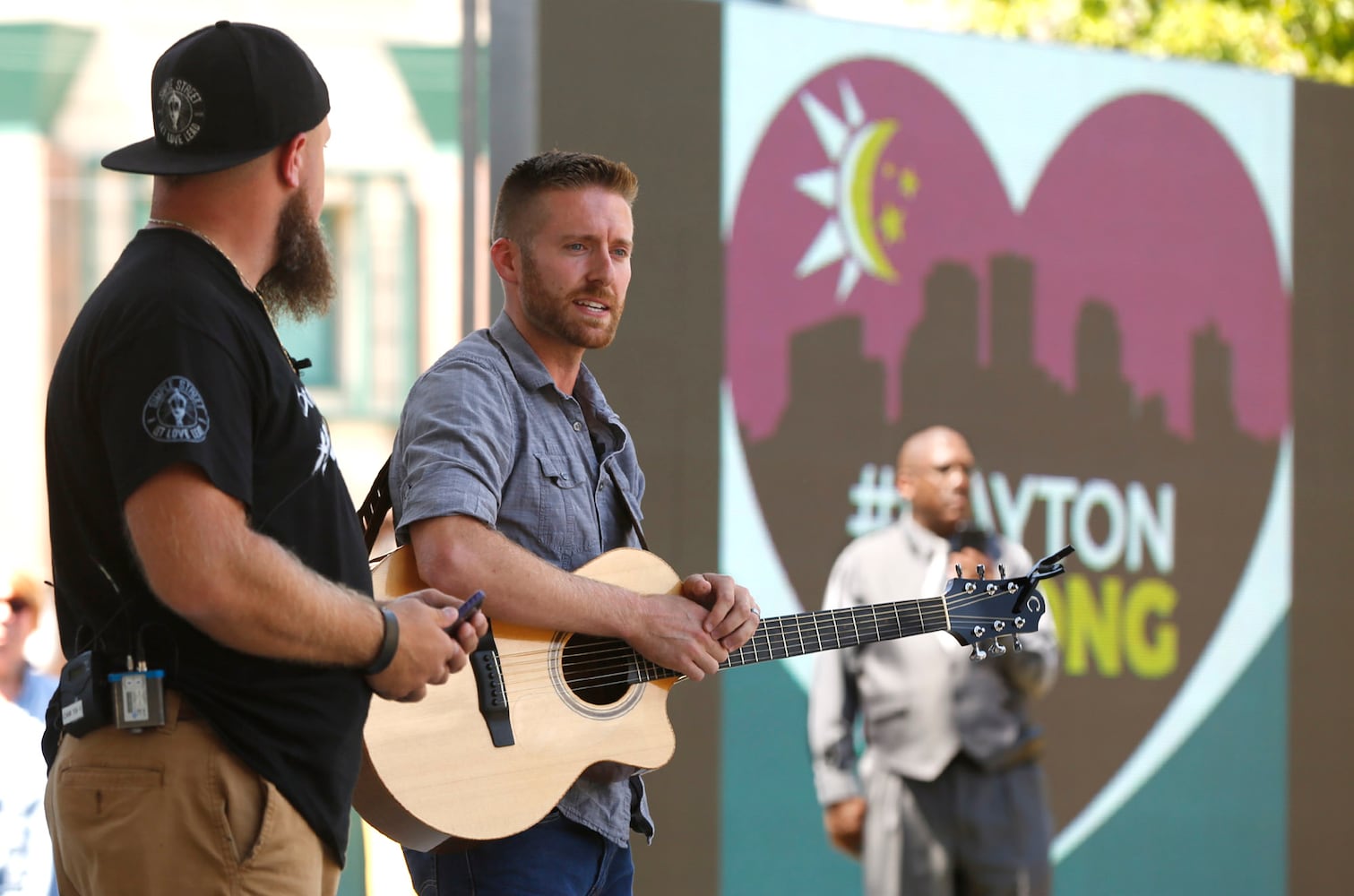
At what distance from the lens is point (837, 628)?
3256 millimetres

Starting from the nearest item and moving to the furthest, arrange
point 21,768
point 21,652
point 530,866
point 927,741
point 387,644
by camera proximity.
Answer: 1. point 387,644
2. point 530,866
3. point 21,768
4. point 21,652
5. point 927,741

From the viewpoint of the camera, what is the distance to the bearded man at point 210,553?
198 cm

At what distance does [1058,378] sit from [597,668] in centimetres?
428

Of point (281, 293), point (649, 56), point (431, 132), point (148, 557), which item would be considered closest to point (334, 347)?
point (431, 132)

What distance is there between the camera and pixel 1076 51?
7.02 metres

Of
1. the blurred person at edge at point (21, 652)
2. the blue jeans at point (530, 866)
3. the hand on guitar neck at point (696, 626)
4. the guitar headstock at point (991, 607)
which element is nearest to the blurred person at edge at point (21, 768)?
the blurred person at edge at point (21, 652)

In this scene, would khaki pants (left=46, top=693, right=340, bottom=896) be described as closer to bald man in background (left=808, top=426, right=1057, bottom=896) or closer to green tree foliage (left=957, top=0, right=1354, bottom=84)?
bald man in background (left=808, top=426, right=1057, bottom=896)

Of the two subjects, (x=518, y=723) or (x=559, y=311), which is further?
(x=559, y=311)

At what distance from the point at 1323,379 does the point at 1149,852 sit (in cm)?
226

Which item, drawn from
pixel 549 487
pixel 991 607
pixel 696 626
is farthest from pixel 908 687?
pixel 549 487

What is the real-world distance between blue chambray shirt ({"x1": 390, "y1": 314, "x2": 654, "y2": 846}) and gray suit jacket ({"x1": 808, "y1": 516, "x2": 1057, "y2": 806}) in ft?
9.83

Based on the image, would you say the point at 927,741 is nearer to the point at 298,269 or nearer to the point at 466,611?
the point at 466,611

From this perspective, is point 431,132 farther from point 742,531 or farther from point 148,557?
point 148,557

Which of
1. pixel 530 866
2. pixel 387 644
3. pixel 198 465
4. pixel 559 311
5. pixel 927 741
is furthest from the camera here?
pixel 927 741
